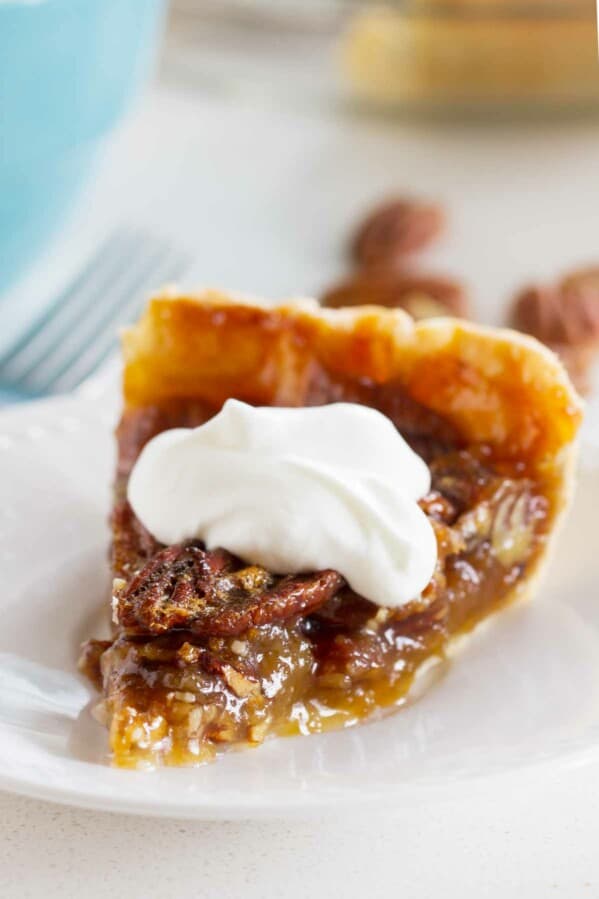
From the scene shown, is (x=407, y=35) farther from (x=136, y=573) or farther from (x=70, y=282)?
(x=136, y=573)

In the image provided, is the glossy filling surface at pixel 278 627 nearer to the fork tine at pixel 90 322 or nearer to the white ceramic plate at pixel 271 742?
the white ceramic plate at pixel 271 742

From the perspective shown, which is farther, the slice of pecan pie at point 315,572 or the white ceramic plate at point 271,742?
the slice of pecan pie at point 315,572

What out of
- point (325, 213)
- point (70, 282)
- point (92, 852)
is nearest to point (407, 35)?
point (325, 213)

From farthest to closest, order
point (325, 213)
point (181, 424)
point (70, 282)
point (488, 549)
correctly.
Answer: point (325, 213)
point (70, 282)
point (181, 424)
point (488, 549)

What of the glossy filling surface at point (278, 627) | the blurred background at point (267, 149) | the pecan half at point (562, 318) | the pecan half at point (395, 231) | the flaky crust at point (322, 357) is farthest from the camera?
the pecan half at point (395, 231)

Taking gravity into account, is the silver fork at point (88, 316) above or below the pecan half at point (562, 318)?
below

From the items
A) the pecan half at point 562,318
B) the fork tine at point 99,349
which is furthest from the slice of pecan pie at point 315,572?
the pecan half at point 562,318

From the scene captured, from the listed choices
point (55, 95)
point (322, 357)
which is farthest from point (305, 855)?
point (55, 95)

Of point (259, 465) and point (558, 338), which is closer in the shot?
point (259, 465)
